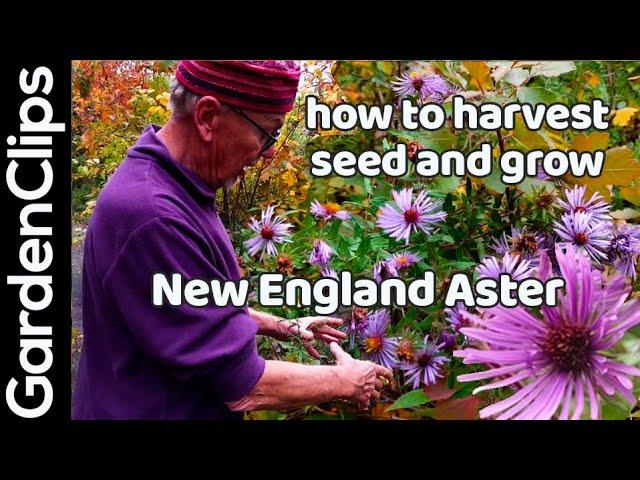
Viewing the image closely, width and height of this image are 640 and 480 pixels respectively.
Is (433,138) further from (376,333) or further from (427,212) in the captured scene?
(376,333)

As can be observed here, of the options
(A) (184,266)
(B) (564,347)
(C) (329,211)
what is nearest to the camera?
(A) (184,266)

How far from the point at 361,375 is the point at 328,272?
0.25 meters

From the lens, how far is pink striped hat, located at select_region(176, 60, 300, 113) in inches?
72.5

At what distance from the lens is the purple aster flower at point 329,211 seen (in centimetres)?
203

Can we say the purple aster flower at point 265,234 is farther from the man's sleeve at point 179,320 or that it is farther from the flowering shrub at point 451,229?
the man's sleeve at point 179,320

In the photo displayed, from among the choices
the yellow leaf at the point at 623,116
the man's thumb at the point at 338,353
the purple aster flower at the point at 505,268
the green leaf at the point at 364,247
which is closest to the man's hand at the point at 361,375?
the man's thumb at the point at 338,353

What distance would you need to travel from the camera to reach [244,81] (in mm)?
1848

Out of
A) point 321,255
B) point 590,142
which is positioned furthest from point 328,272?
point 590,142

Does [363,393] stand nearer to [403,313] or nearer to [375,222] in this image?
[403,313]

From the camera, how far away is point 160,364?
1782 mm

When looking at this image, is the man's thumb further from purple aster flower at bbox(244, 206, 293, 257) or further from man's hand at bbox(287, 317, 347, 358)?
purple aster flower at bbox(244, 206, 293, 257)

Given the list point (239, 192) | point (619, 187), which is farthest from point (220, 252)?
point (619, 187)

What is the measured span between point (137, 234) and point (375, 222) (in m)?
0.58

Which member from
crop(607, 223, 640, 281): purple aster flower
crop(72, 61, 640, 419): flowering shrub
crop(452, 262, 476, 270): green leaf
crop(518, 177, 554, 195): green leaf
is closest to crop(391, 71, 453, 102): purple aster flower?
crop(72, 61, 640, 419): flowering shrub
